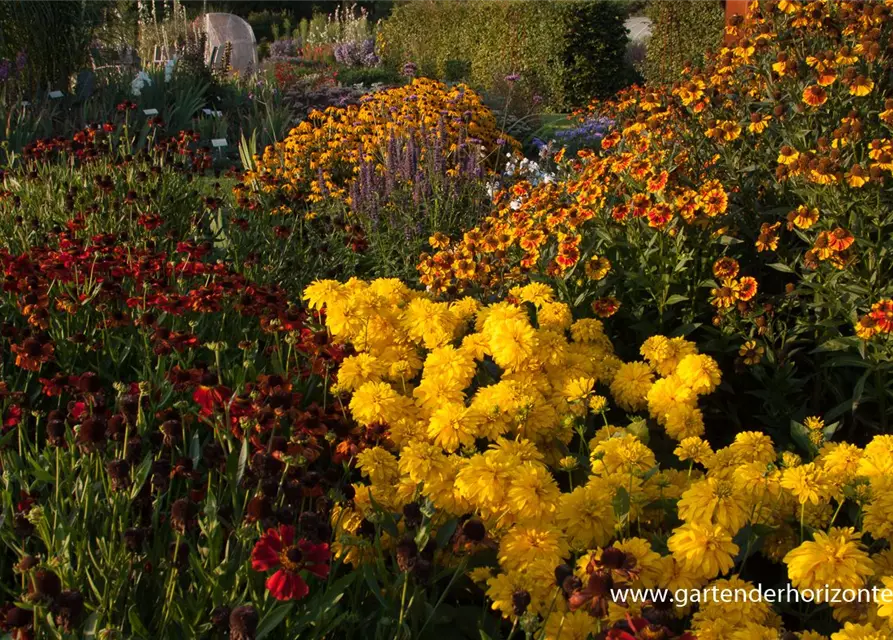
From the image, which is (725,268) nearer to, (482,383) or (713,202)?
(713,202)

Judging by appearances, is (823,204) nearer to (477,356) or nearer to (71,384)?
(477,356)

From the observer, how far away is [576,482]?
2.19m

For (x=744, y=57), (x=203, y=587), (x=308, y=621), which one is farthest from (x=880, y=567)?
(x=744, y=57)

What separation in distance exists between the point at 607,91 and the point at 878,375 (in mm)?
10654

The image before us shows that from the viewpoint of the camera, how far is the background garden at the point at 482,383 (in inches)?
58.8

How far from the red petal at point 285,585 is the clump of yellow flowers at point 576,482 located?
0.26 meters

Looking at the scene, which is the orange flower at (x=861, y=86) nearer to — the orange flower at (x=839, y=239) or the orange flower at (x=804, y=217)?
the orange flower at (x=804, y=217)

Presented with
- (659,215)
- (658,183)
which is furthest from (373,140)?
(659,215)

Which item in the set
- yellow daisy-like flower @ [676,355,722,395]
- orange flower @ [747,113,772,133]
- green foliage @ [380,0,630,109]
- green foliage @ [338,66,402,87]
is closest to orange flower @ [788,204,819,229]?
orange flower @ [747,113,772,133]

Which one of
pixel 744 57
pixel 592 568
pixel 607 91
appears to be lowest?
pixel 607 91

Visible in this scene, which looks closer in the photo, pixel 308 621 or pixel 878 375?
pixel 308 621

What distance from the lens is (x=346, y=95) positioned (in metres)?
10.4

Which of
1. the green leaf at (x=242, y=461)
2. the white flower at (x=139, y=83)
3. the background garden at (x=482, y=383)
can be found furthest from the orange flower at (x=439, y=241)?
the white flower at (x=139, y=83)

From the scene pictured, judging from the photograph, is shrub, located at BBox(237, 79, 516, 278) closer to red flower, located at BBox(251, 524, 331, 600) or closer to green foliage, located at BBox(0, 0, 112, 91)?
red flower, located at BBox(251, 524, 331, 600)
